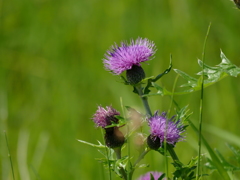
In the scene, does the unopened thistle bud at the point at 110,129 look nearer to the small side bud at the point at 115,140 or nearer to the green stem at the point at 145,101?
the small side bud at the point at 115,140

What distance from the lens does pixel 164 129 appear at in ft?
5.64

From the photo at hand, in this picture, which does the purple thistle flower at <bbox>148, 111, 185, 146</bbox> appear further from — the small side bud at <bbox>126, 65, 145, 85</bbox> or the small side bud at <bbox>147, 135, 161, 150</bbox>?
the small side bud at <bbox>126, 65, 145, 85</bbox>

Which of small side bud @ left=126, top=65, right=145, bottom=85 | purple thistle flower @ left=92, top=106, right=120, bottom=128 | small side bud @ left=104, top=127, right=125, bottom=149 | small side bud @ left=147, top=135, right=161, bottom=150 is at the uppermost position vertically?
small side bud @ left=126, top=65, right=145, bottom=85

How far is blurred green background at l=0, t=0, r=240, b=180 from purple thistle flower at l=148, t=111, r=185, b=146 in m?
2.05

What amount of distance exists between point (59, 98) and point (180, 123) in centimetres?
323

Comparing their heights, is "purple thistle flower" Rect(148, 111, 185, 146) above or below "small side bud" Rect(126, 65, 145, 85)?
below

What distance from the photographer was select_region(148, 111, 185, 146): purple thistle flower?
66.6 inches

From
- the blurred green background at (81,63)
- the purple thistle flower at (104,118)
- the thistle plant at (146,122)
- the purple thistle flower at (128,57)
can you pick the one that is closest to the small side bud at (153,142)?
the thistle plant at (146,122)

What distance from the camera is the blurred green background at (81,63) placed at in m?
4.17

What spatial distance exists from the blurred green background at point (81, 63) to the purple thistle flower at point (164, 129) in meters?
2.05

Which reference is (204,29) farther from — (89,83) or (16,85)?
(16,85)

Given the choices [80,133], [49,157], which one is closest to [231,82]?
[80,133]

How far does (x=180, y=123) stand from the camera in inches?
66.1

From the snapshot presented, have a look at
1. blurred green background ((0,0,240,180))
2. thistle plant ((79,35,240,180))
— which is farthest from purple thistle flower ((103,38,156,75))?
blurred green background ((0,0,240,180))
